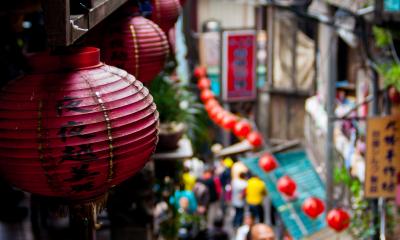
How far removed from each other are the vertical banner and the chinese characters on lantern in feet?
54.9

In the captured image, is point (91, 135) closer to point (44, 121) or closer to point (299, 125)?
point (44, 121)

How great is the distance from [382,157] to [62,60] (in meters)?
7.93

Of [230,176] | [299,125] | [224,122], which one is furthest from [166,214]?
[299,125]

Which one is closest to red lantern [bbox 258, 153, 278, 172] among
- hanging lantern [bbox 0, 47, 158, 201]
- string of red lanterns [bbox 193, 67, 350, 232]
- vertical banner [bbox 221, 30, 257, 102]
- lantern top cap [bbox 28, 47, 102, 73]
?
string of red lanterns [bbox 193, 67, 350, 232]

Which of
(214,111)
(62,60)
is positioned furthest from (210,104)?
(62,60)

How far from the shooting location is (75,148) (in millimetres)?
2920

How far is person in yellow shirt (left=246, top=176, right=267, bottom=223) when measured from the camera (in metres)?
16.1

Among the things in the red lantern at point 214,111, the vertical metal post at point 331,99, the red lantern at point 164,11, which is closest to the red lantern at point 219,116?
the red lantern at point 214,111

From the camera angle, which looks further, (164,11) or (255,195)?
(255,195)

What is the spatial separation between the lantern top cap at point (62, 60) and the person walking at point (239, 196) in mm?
13646

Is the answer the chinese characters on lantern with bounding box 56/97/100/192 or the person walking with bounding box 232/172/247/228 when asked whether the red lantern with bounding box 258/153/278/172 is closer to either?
the person walking with bounding box 232/172/247/228

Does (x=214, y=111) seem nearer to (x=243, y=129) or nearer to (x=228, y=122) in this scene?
(x=228, y=122)

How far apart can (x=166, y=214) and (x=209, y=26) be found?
15.6 metres

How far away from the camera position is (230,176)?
18797 mm
